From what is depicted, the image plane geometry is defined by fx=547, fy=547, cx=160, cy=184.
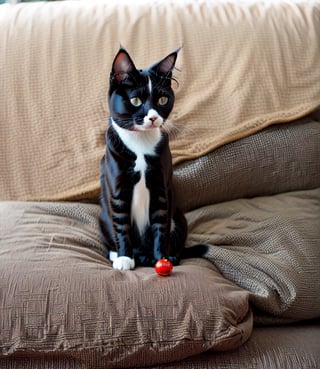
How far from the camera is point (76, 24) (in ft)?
5.27

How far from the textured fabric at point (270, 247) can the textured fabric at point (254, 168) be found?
Result: 31mm

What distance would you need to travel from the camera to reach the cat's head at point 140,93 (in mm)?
1128

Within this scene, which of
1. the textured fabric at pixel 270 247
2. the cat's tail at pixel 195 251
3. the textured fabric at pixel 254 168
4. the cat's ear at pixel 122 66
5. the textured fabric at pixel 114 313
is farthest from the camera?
the textured fabric at pixel 254 168

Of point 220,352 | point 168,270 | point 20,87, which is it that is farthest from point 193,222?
point 20,87

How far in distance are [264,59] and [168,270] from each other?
766 millimetres

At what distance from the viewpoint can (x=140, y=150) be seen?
48.2 inches

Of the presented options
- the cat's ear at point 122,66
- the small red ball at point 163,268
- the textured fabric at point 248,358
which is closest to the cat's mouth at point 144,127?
the cat's ear at point 122,66

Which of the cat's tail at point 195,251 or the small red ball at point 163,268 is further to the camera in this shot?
the cat's tail at point 195,251

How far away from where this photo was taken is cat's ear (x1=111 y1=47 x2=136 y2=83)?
110 centimetres

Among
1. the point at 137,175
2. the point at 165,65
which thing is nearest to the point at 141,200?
the point at 137,175

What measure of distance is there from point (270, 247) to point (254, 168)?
27cm

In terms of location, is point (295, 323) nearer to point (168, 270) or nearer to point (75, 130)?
point (168, 270)

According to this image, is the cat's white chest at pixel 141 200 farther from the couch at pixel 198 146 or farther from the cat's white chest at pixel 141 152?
the couch at pixel 198 146

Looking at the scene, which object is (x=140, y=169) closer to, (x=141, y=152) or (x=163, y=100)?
(x=141, y=152)
